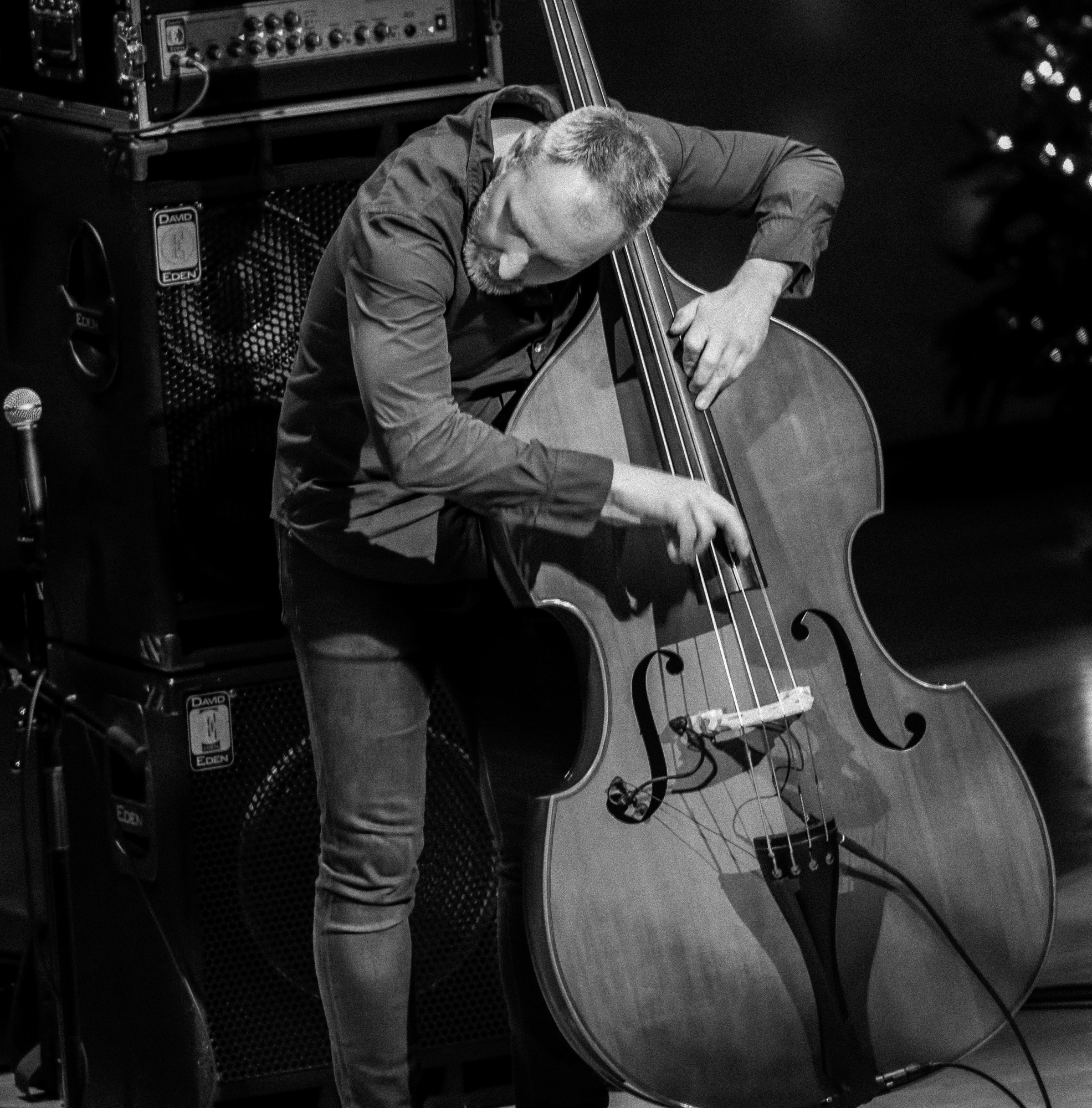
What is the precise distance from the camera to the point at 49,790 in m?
2.08

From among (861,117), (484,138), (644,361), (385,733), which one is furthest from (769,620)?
(861,117)

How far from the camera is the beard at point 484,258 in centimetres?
165

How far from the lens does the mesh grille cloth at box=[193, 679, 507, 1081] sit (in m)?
2.22

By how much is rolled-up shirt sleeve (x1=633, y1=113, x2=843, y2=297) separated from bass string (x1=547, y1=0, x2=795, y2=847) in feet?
0.31

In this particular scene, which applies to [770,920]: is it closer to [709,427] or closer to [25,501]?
[709,427]

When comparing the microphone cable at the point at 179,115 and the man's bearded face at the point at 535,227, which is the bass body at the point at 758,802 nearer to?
the man's bearded face at the point at 535,227

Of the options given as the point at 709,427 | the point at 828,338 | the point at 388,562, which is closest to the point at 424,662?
the point at 388,562

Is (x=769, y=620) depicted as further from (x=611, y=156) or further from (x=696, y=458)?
(x=611, y=156)

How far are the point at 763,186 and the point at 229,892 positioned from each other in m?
1.09

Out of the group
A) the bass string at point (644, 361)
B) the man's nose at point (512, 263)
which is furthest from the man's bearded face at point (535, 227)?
the bass string at point (644, 361)

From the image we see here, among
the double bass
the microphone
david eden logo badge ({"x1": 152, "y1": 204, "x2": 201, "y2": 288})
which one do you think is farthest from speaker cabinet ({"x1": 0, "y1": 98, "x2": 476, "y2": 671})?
the double bass

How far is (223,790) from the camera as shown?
2221 millimetres

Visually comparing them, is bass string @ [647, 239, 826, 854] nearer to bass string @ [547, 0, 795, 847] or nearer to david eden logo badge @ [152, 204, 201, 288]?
bass string @ [547, 0, 795, 847]

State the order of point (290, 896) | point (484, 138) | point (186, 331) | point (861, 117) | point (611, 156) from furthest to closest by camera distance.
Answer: point (861, 117) < point (290, 896) < point (186, 331) < point (484, 138) < point (611, 156)
